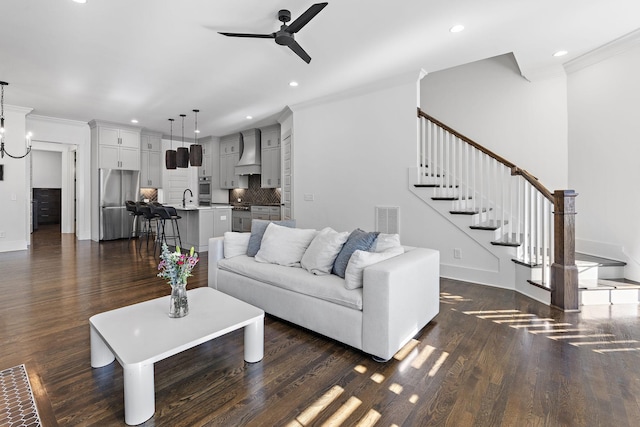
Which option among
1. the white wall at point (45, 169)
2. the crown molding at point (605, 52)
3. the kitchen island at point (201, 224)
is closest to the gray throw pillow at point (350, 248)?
the crown molding at point (605, 52)

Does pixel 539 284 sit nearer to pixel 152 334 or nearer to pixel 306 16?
pixel 306 16

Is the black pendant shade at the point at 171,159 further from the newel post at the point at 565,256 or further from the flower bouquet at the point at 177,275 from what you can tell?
the newel post at the point at 565,256

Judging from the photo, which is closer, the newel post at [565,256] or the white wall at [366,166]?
the newel post at [565,256]

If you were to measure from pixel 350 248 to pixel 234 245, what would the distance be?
4.61 feet

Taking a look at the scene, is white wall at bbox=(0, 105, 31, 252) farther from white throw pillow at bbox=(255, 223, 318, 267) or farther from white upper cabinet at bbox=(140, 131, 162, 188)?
white throw pillow at bbox=(255, 223, 318, 267)

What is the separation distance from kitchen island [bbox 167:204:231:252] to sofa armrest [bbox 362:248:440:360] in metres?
4.63

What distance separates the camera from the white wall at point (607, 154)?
3.64 metres

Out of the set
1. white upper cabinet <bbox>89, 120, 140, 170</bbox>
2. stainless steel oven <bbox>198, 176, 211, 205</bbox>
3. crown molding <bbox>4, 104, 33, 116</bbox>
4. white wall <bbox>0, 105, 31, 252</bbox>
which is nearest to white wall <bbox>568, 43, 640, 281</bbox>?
stainless steel oven <bbox>198, 176, 211, 205</bbox>

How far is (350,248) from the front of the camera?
2574mm

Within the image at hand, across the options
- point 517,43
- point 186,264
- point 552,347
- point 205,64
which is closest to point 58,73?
point 205,64

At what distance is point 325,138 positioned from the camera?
5.56 m

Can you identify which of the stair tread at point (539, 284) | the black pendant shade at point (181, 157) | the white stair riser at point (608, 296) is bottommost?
the white stair riser at point (608, 296)

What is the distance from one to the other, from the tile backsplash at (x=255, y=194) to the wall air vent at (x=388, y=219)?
3769mm

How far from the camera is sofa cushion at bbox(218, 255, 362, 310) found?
7.46 ft
